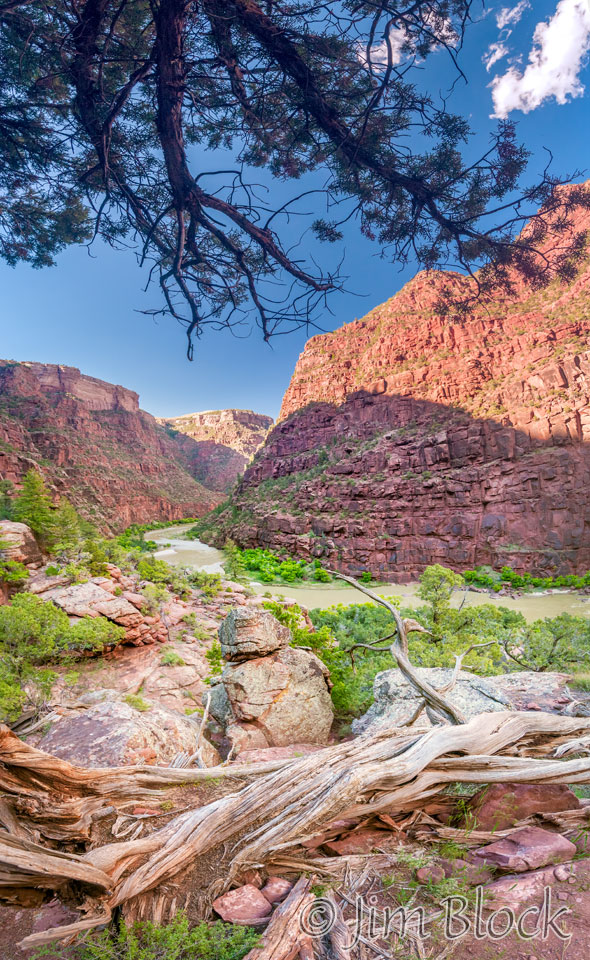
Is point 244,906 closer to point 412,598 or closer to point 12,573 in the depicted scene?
point 12,573

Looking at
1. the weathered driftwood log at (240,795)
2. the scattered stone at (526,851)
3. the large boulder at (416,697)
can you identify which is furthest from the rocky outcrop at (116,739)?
the scattered stone at (526,851)

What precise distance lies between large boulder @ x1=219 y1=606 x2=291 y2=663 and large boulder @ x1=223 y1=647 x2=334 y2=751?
0.36 feet

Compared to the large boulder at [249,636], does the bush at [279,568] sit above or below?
below

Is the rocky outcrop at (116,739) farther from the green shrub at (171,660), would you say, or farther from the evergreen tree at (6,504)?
the evergreen tree at (6,504)

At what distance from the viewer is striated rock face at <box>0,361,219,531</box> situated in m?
43.4

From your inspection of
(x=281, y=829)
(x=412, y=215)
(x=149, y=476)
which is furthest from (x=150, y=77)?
(x=149, y=476)

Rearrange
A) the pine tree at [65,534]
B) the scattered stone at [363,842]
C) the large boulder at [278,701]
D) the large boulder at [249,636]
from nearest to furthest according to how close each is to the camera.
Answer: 1. the scattered stone at [363,842]
2. the large boulder at [278,701]
3. the large boulder at [249,636]
4. the pine tree at [65,534]

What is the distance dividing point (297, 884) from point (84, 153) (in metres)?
3.45

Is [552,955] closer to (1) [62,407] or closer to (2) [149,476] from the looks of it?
(2) [149,476]

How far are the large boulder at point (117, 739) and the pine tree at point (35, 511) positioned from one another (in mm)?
8160

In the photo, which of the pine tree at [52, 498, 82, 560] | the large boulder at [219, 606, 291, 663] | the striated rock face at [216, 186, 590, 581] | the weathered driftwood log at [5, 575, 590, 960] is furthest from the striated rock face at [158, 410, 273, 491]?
the weathered driftwood log at [5, 575, 590, 960]

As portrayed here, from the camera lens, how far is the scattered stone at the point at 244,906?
46.4 inches

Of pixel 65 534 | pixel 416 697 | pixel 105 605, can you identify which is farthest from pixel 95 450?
pixel 416 697

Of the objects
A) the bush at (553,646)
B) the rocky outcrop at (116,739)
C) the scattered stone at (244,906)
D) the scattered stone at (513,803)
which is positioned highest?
the scattered stone at (244,906)
